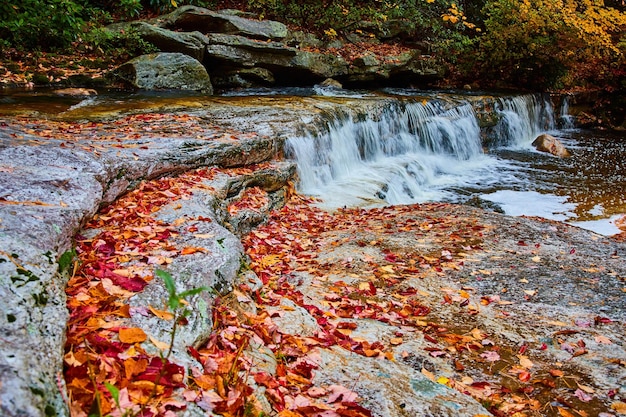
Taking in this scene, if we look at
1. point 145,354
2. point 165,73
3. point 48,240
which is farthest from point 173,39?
point 145,354

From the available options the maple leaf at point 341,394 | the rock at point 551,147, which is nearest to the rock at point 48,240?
the maple leaf at point 341,394

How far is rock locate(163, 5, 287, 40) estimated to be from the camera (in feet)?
43.8

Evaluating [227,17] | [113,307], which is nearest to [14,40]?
[227,17]

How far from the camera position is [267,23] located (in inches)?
564

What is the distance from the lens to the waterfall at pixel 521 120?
46.3 ft

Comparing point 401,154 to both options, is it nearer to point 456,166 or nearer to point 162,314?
point 456,166

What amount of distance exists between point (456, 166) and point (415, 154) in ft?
4.03

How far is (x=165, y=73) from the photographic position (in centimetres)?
1110

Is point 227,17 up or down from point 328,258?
up

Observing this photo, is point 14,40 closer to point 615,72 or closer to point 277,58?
point 277,58

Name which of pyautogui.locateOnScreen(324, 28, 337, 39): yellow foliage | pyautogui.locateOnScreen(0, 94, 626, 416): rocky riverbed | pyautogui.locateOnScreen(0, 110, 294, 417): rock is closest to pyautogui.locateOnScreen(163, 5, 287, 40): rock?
pyautogui.locateOnScreen(324, 28, 337, 39): yellow foliage

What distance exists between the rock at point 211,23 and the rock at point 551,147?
8.99 m

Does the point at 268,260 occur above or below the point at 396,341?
above

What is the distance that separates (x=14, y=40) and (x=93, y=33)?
191cm
